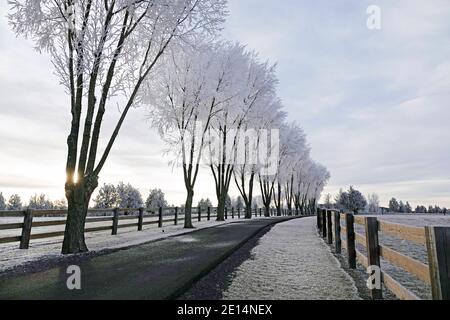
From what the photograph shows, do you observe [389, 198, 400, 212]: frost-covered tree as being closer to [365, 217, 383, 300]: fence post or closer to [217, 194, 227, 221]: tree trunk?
[217, 194, 227, 221]: tree trunk

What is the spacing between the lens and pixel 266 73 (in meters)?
28.7

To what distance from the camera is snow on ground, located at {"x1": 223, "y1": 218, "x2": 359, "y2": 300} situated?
15.7ft

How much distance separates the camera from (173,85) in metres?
A: 19.7

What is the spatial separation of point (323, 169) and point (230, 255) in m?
70.7

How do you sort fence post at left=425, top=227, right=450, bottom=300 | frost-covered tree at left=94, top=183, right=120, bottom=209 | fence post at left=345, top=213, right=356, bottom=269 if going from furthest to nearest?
frost-covered tree at left=94, top=183, right=120, bottom=209 → fence post at left=345, top=213, right=356, bottom=269 → fence post at left=425, top=227, right=450, bottom=300

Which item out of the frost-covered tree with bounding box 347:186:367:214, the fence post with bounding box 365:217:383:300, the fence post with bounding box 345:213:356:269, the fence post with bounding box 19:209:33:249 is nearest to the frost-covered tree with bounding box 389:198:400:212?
the frost-covered tree with bounding box 347:186:367:214

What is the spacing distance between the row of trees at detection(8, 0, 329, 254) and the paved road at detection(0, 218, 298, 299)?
2487mm

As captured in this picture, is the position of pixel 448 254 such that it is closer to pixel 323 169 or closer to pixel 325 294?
pixel 325 294

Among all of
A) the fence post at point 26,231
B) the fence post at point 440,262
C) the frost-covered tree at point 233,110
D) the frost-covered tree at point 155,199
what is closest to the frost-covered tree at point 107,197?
the frost-covered tree at point 155,199

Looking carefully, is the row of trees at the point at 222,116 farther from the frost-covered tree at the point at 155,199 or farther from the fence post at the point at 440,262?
the frost-covered tree at the point at 155,199

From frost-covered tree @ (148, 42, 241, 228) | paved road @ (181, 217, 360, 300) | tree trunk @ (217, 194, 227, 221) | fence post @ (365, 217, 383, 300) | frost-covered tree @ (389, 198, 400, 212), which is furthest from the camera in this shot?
frost-covered tree @ (389, 198, 400, 212)

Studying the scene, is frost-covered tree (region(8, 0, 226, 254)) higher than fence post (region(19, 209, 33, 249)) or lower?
higher

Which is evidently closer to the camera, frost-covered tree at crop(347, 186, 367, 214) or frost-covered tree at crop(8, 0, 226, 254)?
frost-covered tree at crop(8, 0, 226, 254)
